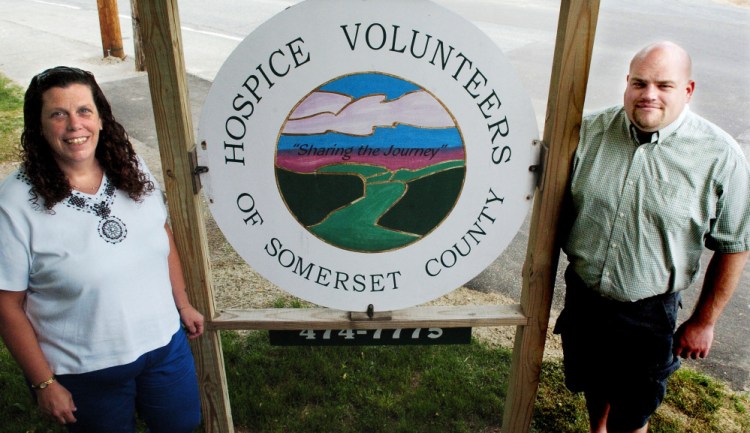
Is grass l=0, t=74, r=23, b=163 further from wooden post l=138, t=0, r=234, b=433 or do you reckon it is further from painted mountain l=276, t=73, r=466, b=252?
painted mountain l=276, t=73, r=466, b=252

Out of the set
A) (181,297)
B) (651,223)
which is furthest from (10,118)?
(651,223)

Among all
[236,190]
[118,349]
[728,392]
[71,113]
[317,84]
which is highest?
[317,84]

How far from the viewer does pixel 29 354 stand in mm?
1899

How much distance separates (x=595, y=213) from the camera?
205cm

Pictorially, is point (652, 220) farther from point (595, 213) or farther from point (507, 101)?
point (507, 101)

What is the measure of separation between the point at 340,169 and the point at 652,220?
1.00 meters

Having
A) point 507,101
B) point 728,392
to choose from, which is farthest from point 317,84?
point 728,392

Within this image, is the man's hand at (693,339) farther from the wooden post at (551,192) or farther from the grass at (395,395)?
the grass at (395,395)

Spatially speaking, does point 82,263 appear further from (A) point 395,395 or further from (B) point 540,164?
(A) point 395,395

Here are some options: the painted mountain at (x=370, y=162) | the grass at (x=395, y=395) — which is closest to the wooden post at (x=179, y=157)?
the painted mountain at (x=370, y=162)

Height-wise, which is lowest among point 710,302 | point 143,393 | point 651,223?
point 143,393

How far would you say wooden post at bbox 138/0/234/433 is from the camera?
193cm

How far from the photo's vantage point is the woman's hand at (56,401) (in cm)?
194

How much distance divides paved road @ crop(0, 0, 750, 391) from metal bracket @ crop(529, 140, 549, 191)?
6.47ft
